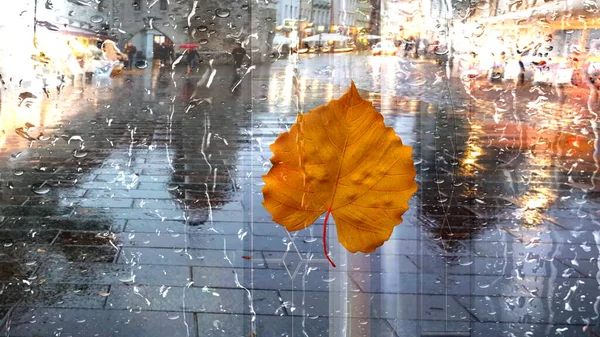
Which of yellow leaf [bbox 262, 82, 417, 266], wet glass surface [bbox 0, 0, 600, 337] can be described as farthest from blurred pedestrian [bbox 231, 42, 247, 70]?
yellow leaf [bbox 262, 82, 417, 266]

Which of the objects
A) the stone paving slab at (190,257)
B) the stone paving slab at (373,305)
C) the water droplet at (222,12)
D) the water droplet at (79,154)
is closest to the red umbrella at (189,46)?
the water droplet at (222,12)

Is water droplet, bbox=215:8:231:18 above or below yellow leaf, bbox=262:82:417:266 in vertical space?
above

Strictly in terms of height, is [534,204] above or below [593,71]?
below

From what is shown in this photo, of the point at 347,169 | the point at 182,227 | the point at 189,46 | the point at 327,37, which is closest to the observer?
the point at 347,169

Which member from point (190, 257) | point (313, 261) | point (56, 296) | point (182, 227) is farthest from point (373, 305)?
point (182, 227)

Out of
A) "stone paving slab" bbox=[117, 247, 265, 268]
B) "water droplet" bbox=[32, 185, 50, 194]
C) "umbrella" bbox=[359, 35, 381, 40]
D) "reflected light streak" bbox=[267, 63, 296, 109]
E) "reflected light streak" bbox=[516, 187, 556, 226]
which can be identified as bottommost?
"stone paving slab" bbox=[117, 247, 265, 268]

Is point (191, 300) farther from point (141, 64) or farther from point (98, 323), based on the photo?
point (141, 64)

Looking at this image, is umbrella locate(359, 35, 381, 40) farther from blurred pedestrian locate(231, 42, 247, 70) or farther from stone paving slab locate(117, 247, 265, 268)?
blurred pedestrian locate(231, 42, 247, 70)
